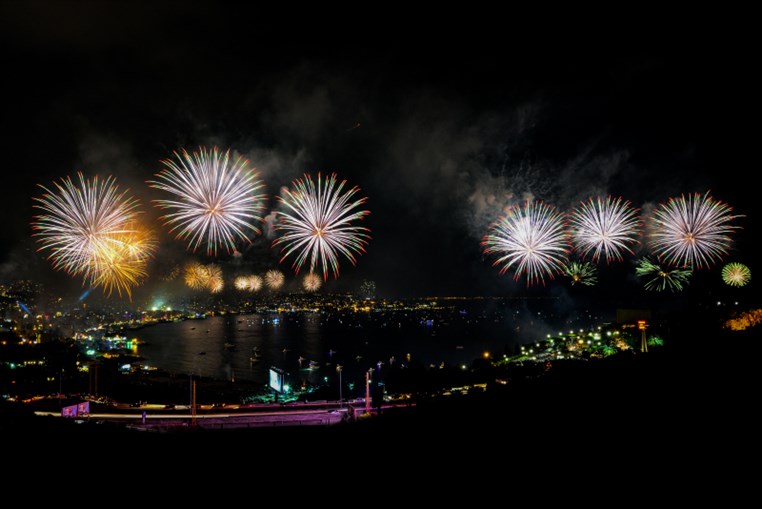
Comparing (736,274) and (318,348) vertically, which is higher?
(736,274)

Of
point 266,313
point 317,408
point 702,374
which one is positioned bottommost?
point 317,408

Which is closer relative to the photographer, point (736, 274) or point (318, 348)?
point (736, 274)

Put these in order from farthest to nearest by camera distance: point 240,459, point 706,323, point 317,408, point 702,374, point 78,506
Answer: point 706,323 → point 317,408 → point 702,374 → point 240,459 → point 78,506

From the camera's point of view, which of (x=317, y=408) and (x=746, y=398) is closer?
(x=746, y=398)

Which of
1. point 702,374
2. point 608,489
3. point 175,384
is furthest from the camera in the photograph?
point 175,384

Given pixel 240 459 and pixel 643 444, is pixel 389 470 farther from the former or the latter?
pixel 643 444

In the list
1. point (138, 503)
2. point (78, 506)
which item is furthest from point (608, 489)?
point (78, 506)

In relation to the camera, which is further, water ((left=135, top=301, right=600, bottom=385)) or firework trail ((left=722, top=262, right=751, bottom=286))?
water ((left=135, top=301, right=600, bottom=385))

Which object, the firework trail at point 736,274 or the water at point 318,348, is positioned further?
the water at point 318,348
